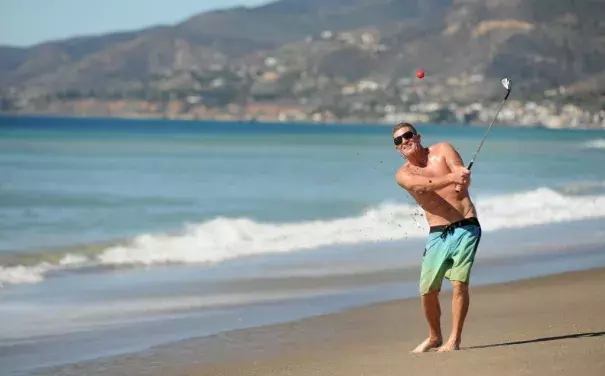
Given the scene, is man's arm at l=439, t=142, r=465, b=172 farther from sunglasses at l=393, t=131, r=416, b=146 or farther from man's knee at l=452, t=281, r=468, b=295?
man's knee at l=452, t=281, r=468, b=295

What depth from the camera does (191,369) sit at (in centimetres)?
734

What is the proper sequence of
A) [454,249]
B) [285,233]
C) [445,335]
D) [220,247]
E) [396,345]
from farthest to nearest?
[285,233]
[220,247]
[445,335]
[396,345]
[454,249]

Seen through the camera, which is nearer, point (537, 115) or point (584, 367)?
point (584, 367)

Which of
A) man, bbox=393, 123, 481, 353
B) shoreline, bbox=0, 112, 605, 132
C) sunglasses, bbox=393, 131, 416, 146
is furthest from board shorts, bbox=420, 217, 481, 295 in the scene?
shoreline, bbox=0, 112, 605, 132

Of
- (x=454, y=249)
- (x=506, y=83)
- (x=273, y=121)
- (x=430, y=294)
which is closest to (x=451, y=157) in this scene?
(x=454, y=249)

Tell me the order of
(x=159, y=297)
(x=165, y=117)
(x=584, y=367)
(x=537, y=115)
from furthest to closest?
1. (x=165, y=117)
2. (x=537, y=115)
3. (x=159, y=297)
4. (x=584, y=367)

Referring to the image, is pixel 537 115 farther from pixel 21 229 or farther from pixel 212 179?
pixel 21 229

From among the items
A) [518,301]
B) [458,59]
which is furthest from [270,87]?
[518,301]

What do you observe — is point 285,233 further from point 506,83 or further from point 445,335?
point 506,83

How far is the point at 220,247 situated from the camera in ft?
50.3

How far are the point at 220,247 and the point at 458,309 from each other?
869cm

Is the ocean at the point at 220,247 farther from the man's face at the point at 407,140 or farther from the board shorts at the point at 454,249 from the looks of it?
the man's face at the point at 407,140

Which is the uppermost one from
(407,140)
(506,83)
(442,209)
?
(506,83)

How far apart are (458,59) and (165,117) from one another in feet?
113
